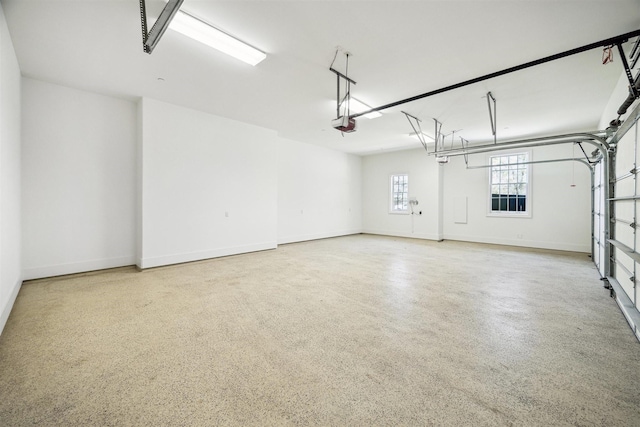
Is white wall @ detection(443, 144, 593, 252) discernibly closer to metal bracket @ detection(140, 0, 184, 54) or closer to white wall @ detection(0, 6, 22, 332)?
metal bracket @ detection(140, 0, 184, 54)

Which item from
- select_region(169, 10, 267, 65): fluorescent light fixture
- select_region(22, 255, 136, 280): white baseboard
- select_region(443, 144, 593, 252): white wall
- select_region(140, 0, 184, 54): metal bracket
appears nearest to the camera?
select_region(140, 0, 184, 54): metal bracket

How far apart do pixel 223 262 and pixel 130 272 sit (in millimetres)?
1539

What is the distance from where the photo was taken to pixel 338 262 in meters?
5.48

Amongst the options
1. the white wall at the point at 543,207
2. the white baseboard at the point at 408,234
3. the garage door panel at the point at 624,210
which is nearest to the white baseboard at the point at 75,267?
the garage door panel at the point at 624,210

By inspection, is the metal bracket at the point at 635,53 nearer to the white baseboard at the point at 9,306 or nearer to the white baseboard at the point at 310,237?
the white baseboard at the point at 9,306

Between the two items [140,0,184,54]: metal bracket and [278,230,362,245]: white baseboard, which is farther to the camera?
[278,230,362,245]: white baseboard

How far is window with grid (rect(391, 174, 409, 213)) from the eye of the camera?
31.0 feet

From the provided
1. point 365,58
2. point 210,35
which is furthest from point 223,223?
point 365,58

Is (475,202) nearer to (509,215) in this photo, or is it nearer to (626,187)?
(509,215)

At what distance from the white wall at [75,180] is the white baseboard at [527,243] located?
891 cm

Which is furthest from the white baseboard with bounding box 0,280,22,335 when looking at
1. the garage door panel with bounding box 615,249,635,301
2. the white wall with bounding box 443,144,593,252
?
the white wall with bounding box 443,144,593,252

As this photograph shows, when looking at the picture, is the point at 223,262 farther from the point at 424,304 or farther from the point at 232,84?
the point at 424,304

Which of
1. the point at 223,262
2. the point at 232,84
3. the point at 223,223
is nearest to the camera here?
the point at 232,84

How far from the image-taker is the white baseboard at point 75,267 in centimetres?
409
